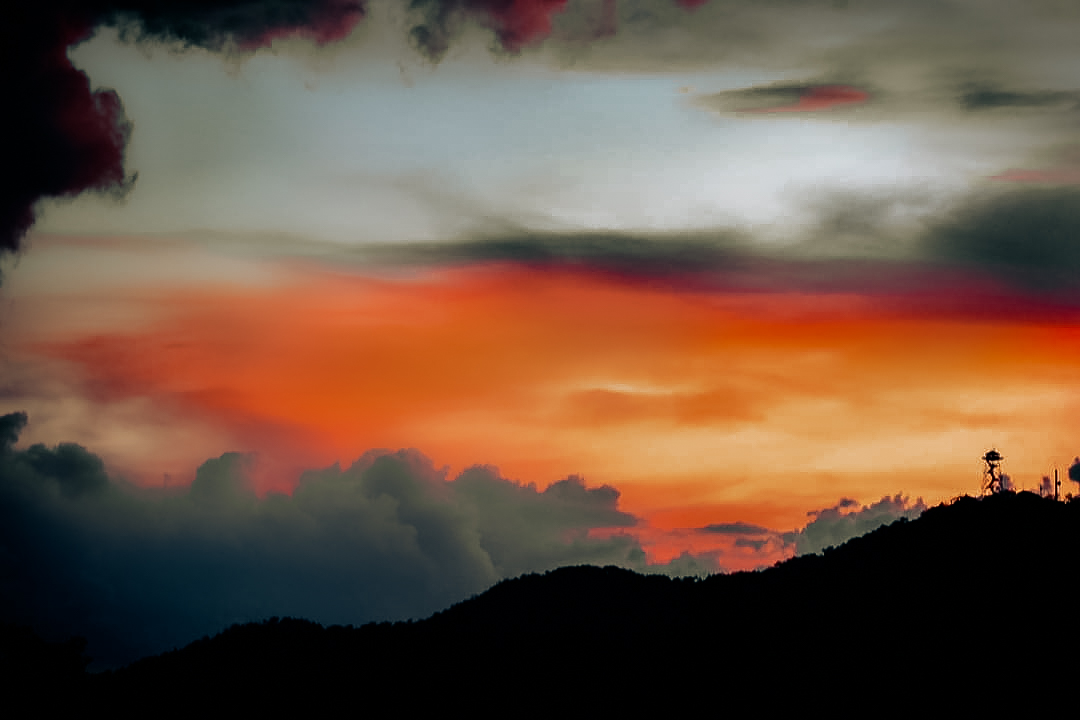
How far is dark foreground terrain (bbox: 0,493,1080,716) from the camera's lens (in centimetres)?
8600

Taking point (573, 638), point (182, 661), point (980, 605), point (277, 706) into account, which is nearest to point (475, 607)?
point (573, 638)

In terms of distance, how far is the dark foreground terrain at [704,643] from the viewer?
86.0 metres

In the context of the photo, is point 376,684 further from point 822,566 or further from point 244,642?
point 822,566

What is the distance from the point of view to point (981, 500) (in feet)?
356

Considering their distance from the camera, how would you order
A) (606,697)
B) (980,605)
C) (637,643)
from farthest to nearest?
(637,643) → (606,697) → (980,605)

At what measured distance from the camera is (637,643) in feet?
351

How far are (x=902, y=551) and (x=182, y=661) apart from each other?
78.3 m

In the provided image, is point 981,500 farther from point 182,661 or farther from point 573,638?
point 182,661

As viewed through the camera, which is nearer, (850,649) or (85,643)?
(850,649)

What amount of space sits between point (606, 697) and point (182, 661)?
49183 mm

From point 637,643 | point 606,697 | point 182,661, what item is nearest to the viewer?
point 606,697

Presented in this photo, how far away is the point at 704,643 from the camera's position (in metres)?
103

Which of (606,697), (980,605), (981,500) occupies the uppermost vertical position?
(981,500)

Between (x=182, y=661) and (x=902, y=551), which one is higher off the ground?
(x=902, y=551)
